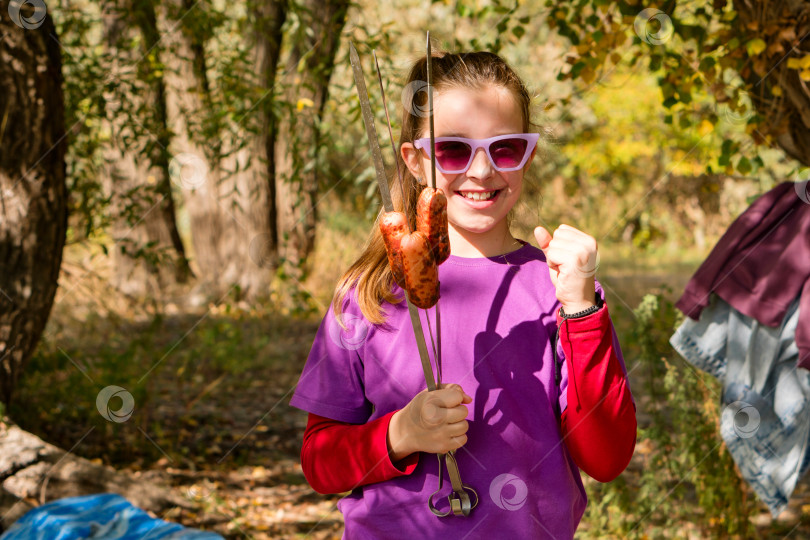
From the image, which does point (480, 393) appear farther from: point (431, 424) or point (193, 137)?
point (193, 137)

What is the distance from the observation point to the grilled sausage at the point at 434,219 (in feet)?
3.85

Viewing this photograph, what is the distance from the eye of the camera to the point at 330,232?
8266 mm

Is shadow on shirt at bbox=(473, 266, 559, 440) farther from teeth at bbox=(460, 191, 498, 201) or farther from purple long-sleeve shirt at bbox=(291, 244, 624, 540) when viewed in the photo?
teeth at bbox=(460, 191, 498, 201)

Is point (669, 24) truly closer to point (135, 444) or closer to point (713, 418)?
point (713, 418)

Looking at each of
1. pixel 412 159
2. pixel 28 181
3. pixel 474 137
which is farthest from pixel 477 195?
pixel 28 181

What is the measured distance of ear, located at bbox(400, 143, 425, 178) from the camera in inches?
65.5

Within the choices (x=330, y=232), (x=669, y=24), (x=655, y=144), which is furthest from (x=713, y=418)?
(x=655, y=144)

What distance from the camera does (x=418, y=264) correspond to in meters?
1.17

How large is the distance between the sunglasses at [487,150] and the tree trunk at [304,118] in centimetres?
→ 196

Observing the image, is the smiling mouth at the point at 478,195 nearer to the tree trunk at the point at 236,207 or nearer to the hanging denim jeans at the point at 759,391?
the hanging denim jeans at the point at 759,391

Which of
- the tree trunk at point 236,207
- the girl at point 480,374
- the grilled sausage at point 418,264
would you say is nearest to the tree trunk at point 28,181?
the tree trunk at point 236,207

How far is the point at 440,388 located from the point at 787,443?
2087mm

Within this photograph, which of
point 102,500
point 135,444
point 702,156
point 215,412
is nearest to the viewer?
point 102,500

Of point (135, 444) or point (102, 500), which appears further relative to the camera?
point (135, 444)
